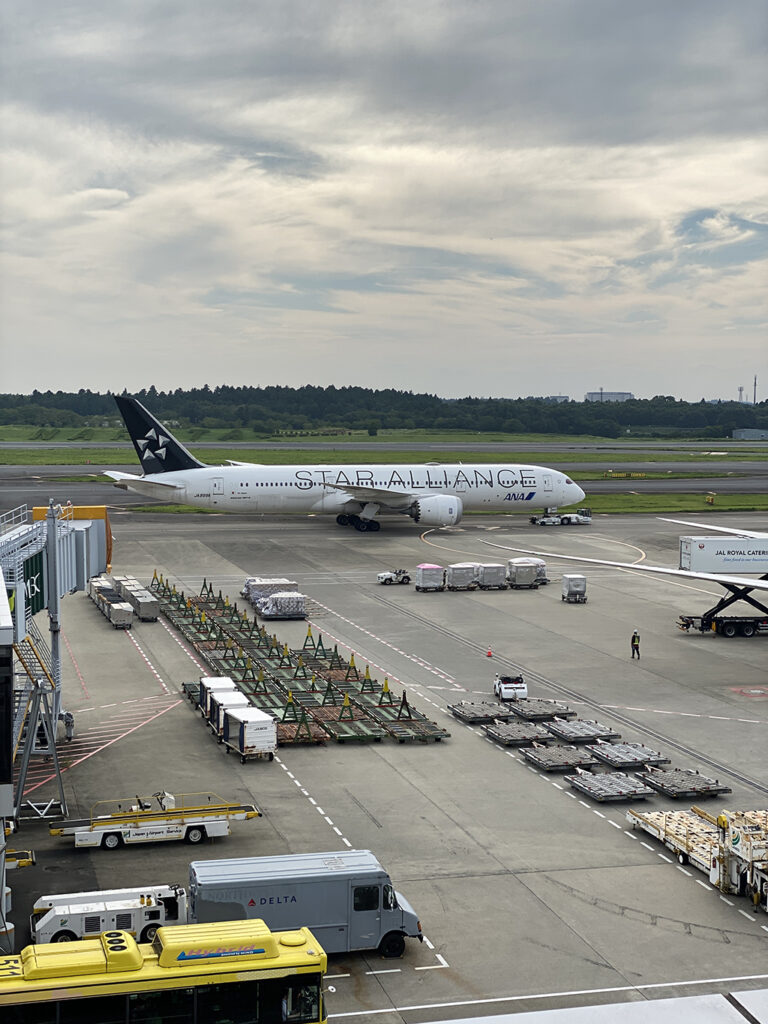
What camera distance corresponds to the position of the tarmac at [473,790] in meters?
25.4

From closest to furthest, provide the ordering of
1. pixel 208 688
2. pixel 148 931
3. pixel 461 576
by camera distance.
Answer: pixel 148 931 → pixel 208 688 → pixel 461 576

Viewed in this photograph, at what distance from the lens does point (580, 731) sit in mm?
42750

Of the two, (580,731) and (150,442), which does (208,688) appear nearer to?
(580,731)

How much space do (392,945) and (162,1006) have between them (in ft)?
34.4

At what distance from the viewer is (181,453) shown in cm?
10000

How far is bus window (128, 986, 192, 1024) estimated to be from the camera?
16484 millimetres

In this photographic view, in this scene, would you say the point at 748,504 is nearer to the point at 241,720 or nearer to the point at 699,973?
the point at 241,720

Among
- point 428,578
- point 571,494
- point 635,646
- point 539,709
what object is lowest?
point 539,709

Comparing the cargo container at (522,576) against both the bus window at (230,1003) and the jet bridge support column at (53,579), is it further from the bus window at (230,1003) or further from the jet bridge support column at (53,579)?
the bus window at (230,1003)

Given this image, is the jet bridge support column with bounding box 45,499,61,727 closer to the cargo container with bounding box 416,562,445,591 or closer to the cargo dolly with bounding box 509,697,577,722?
the cargo dolly with bounding box 509,697,577,722

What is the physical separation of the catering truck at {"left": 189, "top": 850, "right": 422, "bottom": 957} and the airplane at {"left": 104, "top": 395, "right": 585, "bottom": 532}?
239ft

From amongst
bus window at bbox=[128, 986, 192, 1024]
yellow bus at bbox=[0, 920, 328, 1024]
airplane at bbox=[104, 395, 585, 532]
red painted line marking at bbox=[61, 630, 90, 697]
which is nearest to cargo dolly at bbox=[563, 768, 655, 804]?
yellow bus at bbox=[0, 920, 328, 1024]

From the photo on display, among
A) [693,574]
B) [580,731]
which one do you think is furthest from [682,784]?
[693,574]

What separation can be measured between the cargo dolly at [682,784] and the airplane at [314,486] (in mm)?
60890
